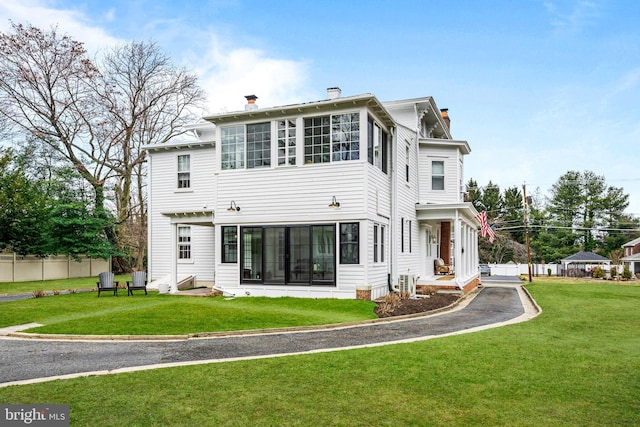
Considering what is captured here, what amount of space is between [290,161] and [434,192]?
8340 millimetres

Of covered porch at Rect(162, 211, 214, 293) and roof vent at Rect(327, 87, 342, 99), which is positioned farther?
covered porch at Rect(162, 211, 214, 293)

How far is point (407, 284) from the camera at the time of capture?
17.9 m

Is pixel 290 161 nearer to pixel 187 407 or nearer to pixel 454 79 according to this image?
pixel 454 79

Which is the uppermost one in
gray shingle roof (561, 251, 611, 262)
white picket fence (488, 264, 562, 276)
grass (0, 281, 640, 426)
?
grass (0, 281, 640, 426)

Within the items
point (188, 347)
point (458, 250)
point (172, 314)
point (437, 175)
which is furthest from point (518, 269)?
point (188, 347)

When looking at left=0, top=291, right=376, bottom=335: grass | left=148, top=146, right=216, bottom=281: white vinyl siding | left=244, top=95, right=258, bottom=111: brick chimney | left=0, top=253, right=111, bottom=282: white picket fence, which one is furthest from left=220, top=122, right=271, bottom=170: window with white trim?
left=0, top=253, right=111, bottom=282: white picket fence

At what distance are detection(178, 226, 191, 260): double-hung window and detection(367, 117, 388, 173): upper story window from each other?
979 cm

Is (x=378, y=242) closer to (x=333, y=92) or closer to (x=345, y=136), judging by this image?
(x=345, y=136)

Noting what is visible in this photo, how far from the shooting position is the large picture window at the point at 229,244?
730 inches

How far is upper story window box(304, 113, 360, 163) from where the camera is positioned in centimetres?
1656

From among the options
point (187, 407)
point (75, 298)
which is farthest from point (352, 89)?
point (187, 407)

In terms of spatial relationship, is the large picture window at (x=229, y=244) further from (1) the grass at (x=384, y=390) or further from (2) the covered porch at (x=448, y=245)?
(1) the grass at (x=384, y=390)

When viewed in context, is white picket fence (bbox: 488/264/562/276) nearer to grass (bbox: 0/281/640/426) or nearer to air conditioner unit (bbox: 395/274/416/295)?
air conditioner unit (bbox: 395/274/416/295)

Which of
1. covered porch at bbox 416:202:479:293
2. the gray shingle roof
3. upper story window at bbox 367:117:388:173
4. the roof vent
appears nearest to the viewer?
upper story window at bbox 367:117:388:173
